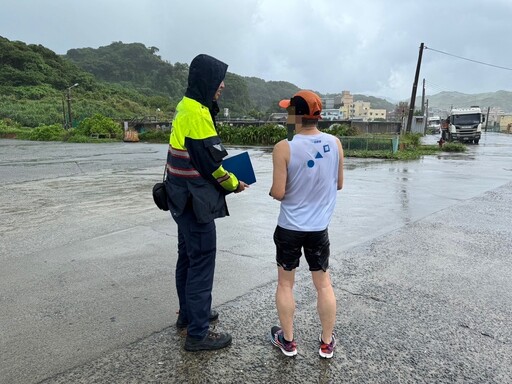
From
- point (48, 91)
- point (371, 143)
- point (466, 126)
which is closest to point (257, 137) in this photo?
point (371, 143)

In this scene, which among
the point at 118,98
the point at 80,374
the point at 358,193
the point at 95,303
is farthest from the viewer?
the point at 118,98

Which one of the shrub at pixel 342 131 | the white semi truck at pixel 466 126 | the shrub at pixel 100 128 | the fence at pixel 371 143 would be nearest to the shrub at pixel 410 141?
the fence at pixel 371 143

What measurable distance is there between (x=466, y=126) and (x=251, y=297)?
3533 cm

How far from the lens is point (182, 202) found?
274cm

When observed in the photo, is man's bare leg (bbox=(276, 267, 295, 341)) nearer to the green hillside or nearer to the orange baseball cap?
the orange baseball cap

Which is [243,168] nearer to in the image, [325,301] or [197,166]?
[197,166]

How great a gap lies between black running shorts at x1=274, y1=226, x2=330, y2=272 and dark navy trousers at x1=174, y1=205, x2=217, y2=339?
0.48 metres

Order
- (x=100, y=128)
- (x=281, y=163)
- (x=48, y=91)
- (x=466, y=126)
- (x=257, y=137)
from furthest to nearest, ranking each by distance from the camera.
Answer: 1. (x=48, y=91)
2. (x=100, y=128)
3. (x=466, y=126)
4. (x=257, y=137)
5. (x=281, y=163)

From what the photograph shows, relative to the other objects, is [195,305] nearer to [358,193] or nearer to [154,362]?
[154,362]

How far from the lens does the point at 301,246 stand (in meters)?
2.76

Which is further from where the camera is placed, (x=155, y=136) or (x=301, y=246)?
(x=155, y=136)

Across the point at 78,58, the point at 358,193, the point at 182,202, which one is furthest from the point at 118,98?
the point at 182,202

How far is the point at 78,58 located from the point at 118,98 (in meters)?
62.1

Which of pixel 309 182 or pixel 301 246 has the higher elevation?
pixel 309 182
